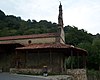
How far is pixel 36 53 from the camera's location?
30781mm

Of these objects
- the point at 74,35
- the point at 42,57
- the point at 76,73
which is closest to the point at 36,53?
the point at 42,57

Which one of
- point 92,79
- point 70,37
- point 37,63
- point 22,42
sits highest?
point 70,37

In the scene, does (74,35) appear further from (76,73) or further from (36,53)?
(76,73)

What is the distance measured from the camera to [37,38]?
1316 inches

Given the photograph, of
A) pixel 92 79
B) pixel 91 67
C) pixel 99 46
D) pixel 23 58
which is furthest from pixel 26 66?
pixel 99 46

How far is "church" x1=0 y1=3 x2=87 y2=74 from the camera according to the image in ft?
94.3

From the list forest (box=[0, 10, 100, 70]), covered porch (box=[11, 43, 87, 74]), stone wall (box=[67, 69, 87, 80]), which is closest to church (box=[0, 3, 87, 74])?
covered porch (box=[11, 43, 87, 74])

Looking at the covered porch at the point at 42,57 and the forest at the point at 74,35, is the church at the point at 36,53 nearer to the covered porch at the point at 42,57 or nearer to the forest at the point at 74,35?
the covered porch at the point at 42,57

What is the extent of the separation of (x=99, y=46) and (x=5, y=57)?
24578 millimetres

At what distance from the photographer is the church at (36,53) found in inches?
1132

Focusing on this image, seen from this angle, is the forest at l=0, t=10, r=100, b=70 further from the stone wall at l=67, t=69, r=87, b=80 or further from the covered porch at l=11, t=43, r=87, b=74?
the stone wall at l=67, t=69, r=87, b=80

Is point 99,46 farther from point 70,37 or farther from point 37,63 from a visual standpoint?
point 37,63

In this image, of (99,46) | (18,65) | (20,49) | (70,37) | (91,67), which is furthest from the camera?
(70,37)

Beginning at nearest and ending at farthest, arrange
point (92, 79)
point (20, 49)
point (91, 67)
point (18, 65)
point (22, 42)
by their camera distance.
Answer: point (20, 49)
point (18, 65)
point (22, 42)
point (92, 79)
point (91, 67)
